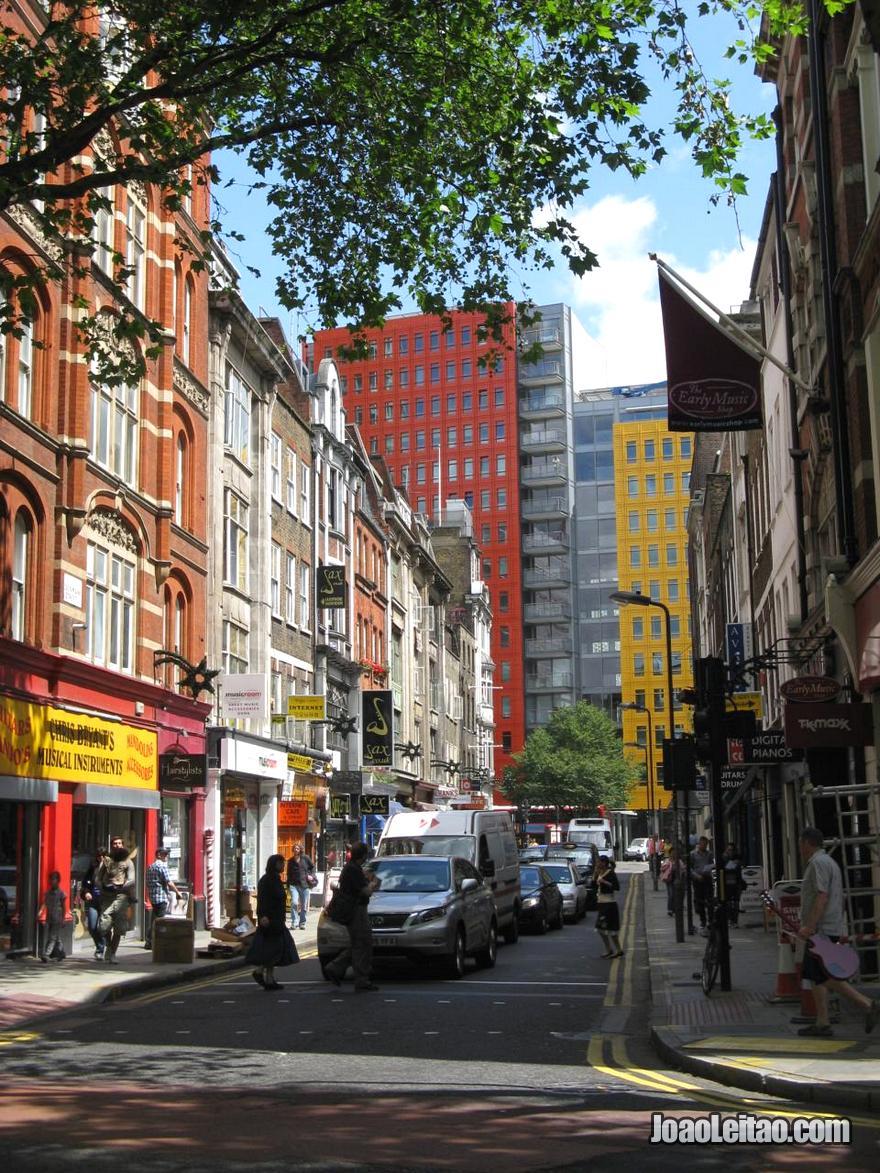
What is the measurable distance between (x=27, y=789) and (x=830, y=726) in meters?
12.8

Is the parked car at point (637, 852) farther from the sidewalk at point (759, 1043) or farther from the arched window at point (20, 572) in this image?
the sidewalk at point (759, 1043)

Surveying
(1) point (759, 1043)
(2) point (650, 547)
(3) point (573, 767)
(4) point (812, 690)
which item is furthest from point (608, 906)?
(2) point (650, 547)

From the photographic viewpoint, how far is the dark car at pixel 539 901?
101ft

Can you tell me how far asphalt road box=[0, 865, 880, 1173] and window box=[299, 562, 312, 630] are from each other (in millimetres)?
28945

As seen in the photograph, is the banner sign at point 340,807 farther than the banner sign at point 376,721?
No

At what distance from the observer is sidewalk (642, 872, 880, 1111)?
9.77 m

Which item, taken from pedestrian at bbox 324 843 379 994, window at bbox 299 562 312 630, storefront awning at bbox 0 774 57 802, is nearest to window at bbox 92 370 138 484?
storefront awning at bbox 0 774 57 802

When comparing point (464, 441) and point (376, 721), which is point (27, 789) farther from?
point (464, 441)

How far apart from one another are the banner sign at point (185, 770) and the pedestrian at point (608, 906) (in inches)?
377

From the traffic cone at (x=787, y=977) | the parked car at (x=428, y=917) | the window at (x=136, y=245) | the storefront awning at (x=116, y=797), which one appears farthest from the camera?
the window at (x=136, y=245)

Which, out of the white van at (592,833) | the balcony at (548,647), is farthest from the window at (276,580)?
the balcony at (548,647)

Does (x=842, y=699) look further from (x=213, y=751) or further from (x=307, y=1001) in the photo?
(x=213, y=751)

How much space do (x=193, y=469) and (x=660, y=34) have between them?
70.6ft

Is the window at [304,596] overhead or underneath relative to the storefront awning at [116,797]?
overhead
